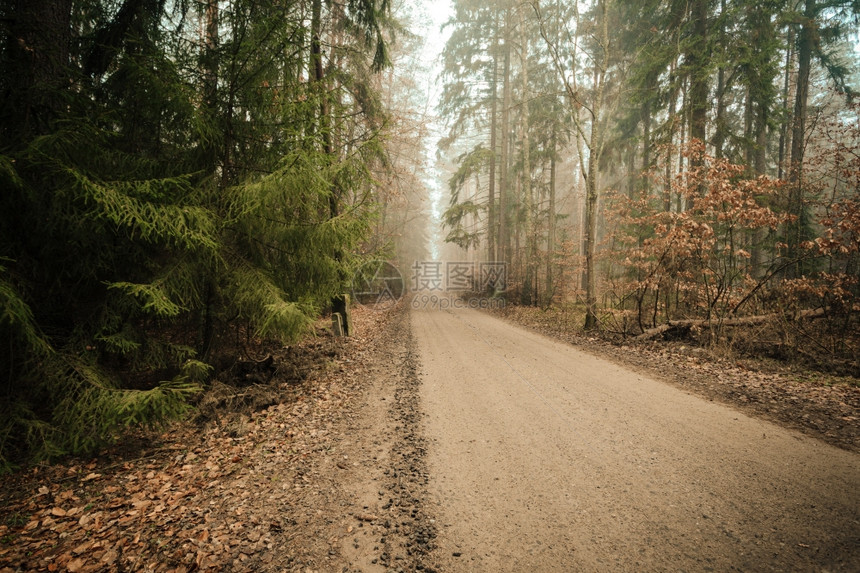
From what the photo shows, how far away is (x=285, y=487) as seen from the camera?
11.4 ft

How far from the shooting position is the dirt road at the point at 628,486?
8.29 feet

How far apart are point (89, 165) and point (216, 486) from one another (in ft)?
14.0

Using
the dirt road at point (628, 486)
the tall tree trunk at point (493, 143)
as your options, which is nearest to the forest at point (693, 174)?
the tall tree trunk at point (493, 143)

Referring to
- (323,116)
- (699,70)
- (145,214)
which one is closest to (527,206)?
(699,70)

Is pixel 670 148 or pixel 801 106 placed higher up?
pixel 801 106

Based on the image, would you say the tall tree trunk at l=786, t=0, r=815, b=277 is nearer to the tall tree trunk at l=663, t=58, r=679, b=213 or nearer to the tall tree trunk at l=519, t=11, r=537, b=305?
the tall tree trunk at l=663, t=58, r=679, b=213

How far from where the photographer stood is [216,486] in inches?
141

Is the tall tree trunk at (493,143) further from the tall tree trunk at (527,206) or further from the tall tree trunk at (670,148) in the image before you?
the tall tree trunk at (670,148)

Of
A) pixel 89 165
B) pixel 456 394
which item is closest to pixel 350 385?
pixel 456 394

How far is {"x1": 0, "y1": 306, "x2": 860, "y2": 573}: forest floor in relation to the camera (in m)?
2.64

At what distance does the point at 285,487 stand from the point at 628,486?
3.44m

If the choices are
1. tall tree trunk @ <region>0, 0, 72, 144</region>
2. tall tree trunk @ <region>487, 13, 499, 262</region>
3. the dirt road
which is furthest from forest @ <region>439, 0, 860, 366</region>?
tall tree trunk @ <region>0, 0, 72, 144</region>

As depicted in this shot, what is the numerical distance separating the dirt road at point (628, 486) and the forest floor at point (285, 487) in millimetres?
73

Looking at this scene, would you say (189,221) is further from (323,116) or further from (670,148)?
(670,148)
